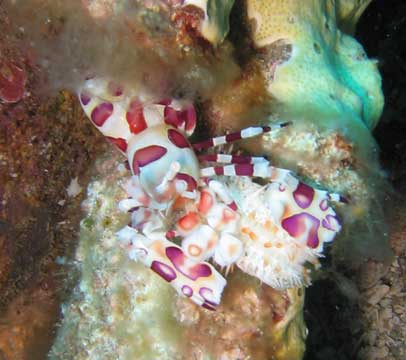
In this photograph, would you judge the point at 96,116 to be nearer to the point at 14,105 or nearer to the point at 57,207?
the point at 14,105

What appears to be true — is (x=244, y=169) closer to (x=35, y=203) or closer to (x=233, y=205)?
(x=233, y=205)

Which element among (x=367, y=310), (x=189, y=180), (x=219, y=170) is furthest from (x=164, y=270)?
(x=367, y=310)

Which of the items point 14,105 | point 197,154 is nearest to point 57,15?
point 14,105

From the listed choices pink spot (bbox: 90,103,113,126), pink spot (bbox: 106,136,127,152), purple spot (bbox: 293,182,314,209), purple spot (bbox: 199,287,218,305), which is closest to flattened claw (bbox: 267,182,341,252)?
purple spot (bbox: 293,182,314,209)

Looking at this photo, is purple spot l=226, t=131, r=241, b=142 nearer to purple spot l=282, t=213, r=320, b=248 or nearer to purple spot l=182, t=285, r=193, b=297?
purple spot l=282, t=213, r=320, b=248

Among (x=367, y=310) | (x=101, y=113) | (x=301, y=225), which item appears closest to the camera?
(x=301, y=225)
